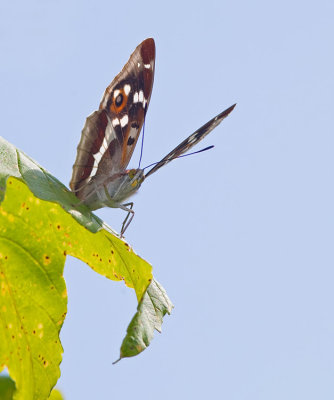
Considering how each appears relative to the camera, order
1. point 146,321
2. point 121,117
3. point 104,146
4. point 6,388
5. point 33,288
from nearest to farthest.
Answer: point 146,321, point 33,288, point 6,388, point 104,146, point 121,117

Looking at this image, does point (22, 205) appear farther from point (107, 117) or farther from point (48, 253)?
point (107, 117)

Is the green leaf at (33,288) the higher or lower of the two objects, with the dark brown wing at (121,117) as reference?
lower

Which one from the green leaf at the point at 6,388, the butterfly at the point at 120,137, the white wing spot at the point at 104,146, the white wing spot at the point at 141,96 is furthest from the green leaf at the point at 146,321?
the white wing spot at the point at 141,96

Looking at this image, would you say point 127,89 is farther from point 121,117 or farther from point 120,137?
point 120,137

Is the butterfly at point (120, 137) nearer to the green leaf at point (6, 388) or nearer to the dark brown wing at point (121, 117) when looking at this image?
the dark brown wing at point (121, 117)

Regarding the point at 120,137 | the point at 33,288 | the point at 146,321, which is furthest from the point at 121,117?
the point at 146,321

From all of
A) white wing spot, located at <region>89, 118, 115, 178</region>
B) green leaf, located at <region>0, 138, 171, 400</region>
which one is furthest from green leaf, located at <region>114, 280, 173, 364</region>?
white wing spot, located at <region>89, 118, 115, 178</region>

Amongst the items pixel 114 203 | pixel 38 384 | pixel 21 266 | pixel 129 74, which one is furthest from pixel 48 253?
pixel 129 74
